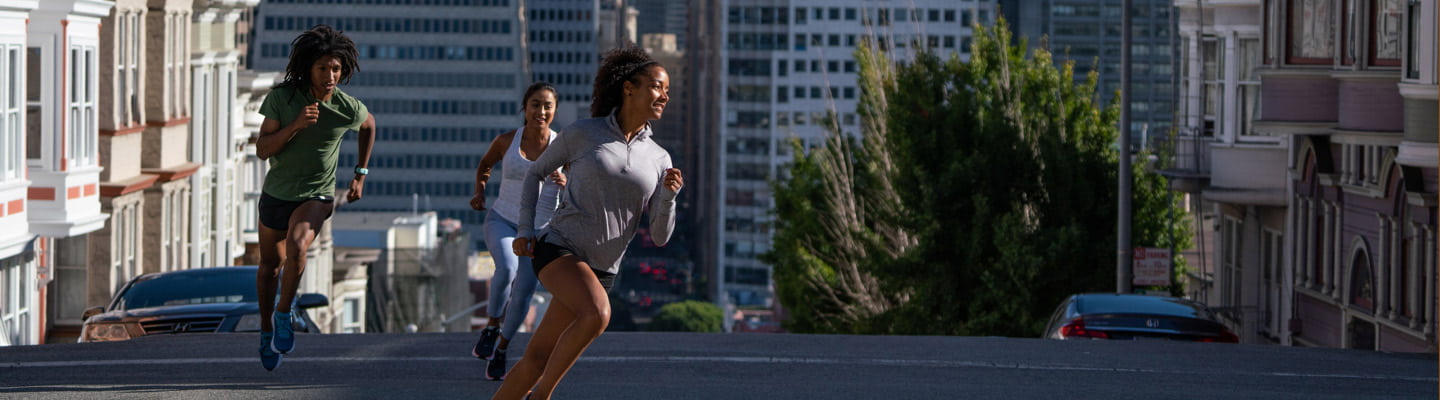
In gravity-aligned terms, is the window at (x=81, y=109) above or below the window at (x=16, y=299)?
above

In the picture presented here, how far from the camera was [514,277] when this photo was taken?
11898mm

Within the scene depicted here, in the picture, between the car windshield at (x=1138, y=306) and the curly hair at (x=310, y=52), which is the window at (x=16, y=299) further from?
the curly hair at (x=310, y=52)

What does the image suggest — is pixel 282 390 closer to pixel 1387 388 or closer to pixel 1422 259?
pixel 1387 388

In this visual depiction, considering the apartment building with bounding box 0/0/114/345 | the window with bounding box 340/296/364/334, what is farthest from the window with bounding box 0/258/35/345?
the window with bounding box 340/296/364/334

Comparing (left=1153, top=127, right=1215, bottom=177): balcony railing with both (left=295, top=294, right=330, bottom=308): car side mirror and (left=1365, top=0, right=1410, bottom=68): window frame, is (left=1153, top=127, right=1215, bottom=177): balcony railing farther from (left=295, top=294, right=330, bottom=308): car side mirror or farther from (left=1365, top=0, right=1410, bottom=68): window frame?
(left=295, top=294, right=330, bottom=308): car side mirror

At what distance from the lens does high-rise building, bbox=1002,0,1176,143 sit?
7274 inches

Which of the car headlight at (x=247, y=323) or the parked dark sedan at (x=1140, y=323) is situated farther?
the parked dark sedan at (x=1140, y=323)

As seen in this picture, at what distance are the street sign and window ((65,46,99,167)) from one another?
13.9 meters

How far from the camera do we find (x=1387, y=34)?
26250 mm

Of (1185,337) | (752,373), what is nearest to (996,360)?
(752,373)

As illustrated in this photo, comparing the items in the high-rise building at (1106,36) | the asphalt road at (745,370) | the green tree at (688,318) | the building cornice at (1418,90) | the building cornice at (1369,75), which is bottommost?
the green tree at (688,318)

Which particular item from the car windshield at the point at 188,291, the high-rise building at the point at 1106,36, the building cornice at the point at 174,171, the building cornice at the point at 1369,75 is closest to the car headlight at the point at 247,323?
the car windshield at the point at 188,291

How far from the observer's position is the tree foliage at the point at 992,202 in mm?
33625

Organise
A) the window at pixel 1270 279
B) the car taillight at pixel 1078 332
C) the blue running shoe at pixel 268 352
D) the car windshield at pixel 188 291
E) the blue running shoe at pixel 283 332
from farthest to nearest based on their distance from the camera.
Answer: the window at pixel 1270 279 < the car windshield at pixel 188 291 < the car taillight at pixel 1078 332 < the blue running shoe at pixel 268 352 < the blue running shoe at pixel 283 332
